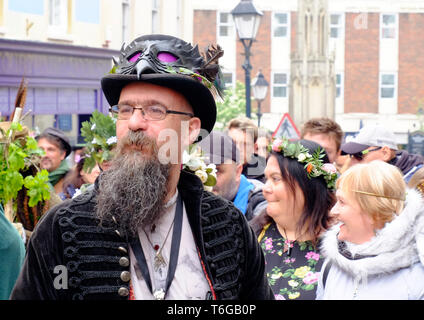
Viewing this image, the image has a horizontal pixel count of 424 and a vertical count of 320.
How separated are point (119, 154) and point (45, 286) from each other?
58cm

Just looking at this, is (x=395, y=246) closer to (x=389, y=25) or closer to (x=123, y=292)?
(x=123, y=292)

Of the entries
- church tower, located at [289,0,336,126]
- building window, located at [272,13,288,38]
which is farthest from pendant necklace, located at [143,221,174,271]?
building window, located at [272,13,288,38]

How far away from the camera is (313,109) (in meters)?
31.5

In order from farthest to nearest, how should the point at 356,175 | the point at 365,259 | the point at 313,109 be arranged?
the point at 313,109 → the point at 356,175 → the point at 365,259

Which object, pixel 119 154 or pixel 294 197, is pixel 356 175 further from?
pixel 119 154

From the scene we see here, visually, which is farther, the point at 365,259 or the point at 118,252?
the point at 365,259

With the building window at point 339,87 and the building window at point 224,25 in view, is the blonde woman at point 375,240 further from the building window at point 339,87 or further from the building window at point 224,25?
the building window at point 224,25

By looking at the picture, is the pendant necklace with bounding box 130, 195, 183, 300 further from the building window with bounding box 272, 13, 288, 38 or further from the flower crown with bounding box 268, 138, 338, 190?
the building window with bounding box 272, 13, 288, 38

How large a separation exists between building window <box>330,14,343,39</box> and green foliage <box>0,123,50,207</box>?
34319mm

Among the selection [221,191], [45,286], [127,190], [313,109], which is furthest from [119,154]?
[313,109]

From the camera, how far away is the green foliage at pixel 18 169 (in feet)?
16.7

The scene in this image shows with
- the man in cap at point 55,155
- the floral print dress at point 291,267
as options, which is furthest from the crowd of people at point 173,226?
the man in cap at point 55,155
